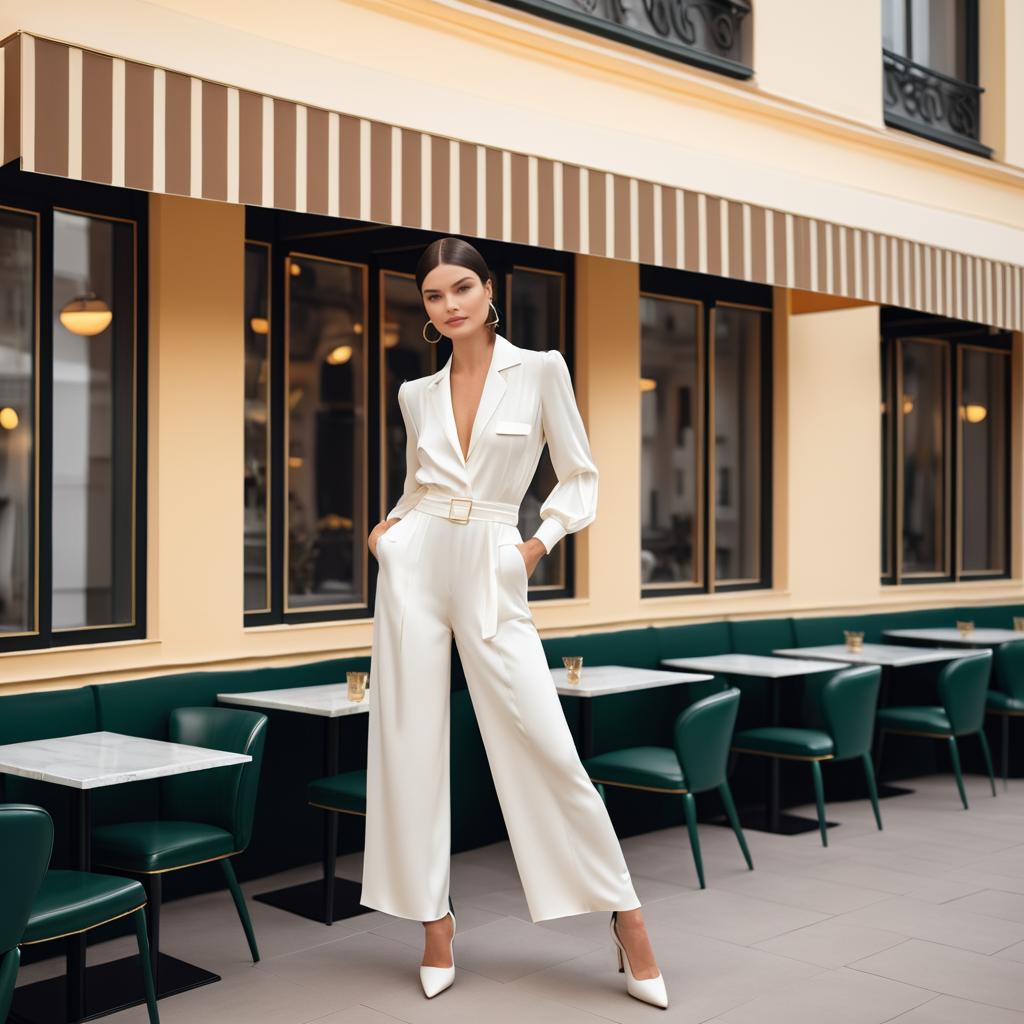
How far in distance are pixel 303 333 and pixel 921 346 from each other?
466cm

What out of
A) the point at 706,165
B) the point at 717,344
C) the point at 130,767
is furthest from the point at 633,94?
the point at 130,767

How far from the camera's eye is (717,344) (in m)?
8.21

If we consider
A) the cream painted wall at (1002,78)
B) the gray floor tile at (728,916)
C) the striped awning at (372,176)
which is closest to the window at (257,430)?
the striped awning at (372,176)

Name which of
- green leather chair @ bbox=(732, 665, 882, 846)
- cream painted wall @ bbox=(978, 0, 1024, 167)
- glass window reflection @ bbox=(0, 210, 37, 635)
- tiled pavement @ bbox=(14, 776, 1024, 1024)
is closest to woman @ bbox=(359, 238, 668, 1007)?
tiled pavement @ bbox=(14, 776, 1024, 1024)

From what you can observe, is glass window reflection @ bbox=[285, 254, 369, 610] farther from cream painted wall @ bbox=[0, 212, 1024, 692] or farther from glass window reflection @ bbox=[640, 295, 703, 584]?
glass window reflection @ bbox=[640, 295, 703, 584]

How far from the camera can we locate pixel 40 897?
376 centimetres

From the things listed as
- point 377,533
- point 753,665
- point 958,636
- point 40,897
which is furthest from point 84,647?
point 958,636

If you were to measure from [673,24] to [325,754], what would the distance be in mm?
4561

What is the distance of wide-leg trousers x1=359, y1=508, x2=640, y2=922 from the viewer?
4219 mm

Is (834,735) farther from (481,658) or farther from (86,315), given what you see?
(86,315)

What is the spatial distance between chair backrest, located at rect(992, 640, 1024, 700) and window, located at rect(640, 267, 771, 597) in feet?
4.90

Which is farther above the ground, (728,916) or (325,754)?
(325,754)

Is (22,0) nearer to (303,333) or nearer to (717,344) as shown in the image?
(303,333)

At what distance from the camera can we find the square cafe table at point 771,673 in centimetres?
686
